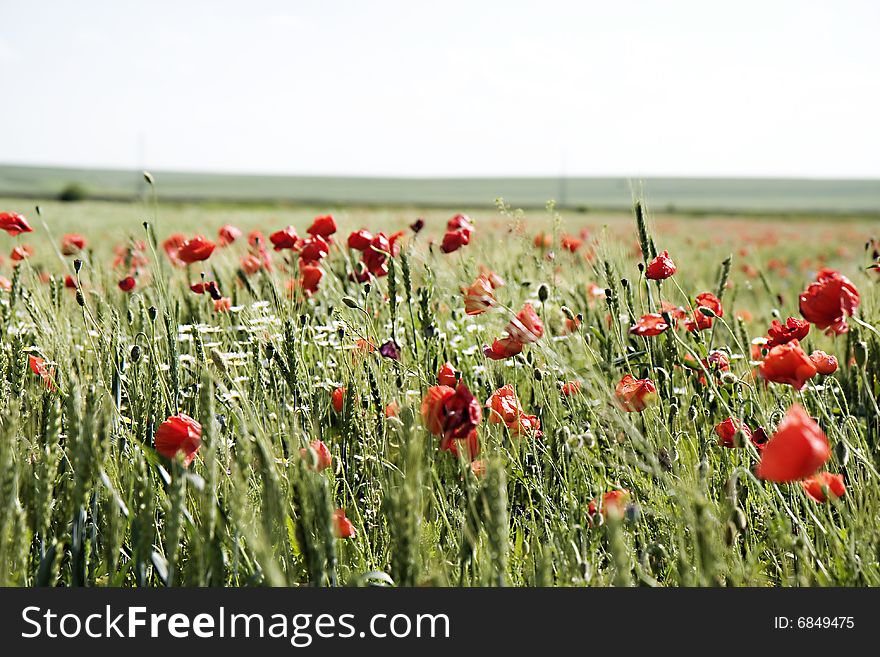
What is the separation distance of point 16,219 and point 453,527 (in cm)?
220

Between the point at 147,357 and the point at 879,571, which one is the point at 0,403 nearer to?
the point at 147,357

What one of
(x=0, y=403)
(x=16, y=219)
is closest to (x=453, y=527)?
(x=0, y=403)

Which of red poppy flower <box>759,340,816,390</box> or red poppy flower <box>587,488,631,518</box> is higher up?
red poppy flower <box>759,340,816,390</box>

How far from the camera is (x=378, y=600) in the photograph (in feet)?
A: 4.39

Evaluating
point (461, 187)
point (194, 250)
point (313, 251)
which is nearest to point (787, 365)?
point (313, 251)

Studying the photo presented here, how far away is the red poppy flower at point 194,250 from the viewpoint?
2.87 m

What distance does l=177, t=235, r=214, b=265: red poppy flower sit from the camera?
9.41ft

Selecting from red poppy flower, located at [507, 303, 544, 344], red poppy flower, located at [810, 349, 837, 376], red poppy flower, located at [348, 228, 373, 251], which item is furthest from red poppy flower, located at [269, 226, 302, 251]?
red poppy flower, located at [810, 349, 837, 376]

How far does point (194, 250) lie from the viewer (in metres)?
2.88

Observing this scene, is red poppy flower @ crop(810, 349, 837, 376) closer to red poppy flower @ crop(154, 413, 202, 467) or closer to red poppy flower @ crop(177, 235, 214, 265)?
red poppy flower @ crop(154, 413, 202, 467)

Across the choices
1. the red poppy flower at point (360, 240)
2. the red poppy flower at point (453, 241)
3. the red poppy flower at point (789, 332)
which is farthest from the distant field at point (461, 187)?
the red poppy flower at point (789, 332)

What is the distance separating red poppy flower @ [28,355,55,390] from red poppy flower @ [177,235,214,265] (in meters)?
0.64

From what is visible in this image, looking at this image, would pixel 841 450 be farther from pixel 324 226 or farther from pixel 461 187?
pixel 461 187

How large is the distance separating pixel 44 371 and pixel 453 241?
1397mm
